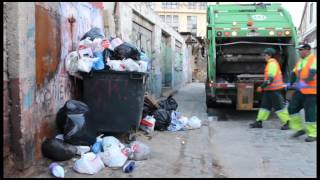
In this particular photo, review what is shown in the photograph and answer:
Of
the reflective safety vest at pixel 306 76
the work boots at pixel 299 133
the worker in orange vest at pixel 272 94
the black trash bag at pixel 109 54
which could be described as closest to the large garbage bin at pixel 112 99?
the black trash bag at pixel 109 54

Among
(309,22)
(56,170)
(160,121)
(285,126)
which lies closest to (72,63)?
(56,170)

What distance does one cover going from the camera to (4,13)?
4449 mm

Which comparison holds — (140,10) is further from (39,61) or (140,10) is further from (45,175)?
(45,175)

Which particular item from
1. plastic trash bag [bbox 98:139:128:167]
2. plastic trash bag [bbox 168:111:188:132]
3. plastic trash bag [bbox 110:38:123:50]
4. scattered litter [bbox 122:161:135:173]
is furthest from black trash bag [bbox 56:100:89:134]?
plastic trash bag [bbox 168:111:188:132]

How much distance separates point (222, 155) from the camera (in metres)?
6.25

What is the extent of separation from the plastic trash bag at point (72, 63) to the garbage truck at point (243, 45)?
4.36 m

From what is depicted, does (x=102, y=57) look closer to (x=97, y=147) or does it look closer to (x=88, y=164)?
(x=97, y=147)

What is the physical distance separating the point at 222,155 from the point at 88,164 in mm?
2102

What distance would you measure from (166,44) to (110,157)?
12.8 meters

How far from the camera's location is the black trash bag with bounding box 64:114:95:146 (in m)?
5.28

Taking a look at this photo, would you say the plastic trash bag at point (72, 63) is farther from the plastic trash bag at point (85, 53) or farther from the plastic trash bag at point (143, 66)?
the plastic trash bag at point (143, 66)

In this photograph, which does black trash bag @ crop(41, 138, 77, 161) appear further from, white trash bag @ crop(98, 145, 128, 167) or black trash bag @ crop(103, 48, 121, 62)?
black trash bag @ crop(103, 48, 121, 62)

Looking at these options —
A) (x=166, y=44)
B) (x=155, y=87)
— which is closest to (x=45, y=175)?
(x=155, y=87)

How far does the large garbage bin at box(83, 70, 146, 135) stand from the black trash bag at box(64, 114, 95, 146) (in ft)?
2.15
